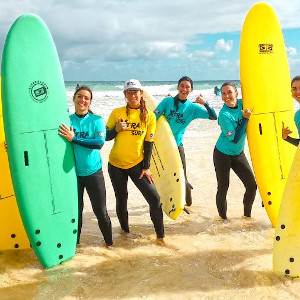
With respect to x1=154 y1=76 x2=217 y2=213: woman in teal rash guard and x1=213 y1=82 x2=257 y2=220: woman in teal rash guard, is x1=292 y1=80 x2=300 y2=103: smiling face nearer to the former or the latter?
x1=213 y1=82 x2=257 y2=220: woman in teal rash guard

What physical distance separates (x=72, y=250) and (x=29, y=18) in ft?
7.50

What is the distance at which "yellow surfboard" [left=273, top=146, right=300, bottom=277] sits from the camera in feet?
10.2

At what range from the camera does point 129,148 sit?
12.5ft

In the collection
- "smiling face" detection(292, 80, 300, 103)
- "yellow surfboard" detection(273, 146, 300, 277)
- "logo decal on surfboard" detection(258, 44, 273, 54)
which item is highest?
"logo decal on surfboard" detection(258, 44, 273, 54)

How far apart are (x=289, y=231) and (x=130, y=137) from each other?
5.71 ft

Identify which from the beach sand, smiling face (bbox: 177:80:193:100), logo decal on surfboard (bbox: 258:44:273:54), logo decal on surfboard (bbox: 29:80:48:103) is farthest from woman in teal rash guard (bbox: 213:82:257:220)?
logo decal on surfboard (bbox: 29:80:48:103)

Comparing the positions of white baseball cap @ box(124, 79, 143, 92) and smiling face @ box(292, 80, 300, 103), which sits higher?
white baseball cap @ box(124, 79, 143, 92)

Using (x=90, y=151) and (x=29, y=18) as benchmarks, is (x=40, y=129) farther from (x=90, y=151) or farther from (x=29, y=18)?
(x=29, y=18)

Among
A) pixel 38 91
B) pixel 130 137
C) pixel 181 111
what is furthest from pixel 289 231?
pixel 38 91

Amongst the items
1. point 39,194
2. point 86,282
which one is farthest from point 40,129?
point 86,282

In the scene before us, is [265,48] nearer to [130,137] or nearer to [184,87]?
[184,87]

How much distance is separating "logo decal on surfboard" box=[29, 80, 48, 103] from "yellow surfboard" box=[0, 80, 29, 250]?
67cm

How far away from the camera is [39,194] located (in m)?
3.47

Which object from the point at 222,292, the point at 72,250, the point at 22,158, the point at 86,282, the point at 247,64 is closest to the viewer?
the point at 222,292
